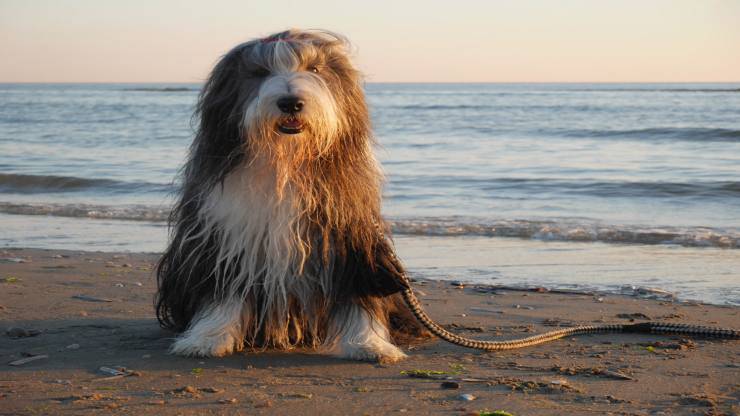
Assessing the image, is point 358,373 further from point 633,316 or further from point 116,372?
point 633,316

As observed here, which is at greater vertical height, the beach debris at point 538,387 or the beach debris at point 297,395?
the beach debris at point 538,387

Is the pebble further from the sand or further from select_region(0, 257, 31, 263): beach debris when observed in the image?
select_region(0, 257, 31, 263): beach debris

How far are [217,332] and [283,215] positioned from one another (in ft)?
2.04

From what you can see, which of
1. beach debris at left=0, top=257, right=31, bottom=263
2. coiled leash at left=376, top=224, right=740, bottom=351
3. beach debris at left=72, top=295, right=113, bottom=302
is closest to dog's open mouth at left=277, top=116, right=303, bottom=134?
coiled leash at left=376, top=224, right=740, bottom=351

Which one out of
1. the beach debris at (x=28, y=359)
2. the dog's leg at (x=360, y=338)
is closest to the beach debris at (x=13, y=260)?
the beach debris at (x=28, y=359)

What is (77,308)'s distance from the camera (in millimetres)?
5527

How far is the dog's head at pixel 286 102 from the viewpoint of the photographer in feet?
11.9

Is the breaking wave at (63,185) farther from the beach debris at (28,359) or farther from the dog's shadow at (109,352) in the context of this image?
the beach debris at (28,359)

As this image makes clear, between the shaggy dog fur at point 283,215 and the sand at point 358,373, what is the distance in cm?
16

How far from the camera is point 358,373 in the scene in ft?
13.3

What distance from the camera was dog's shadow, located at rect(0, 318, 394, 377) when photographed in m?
4.13

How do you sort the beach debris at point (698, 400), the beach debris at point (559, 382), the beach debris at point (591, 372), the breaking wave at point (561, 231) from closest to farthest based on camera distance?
the beach debris at point (698, 400) → the beach debris at point (559, 382) → the beach debris at point (591, 372) → the breaking wave at point (561, 231)

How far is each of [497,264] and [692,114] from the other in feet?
78.5

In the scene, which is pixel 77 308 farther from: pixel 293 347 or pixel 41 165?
pixel 41 165
